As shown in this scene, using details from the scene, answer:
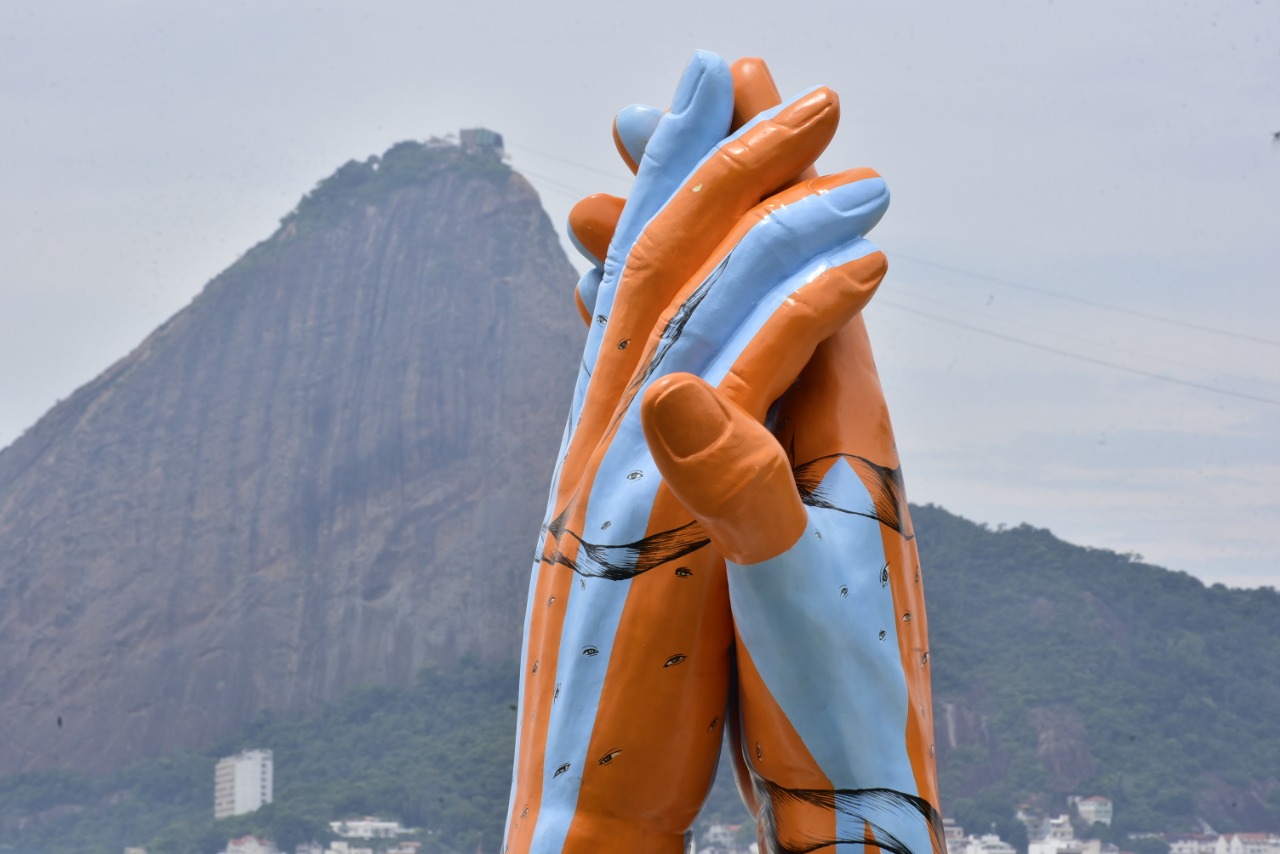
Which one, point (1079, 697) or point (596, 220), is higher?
point (1079, 697)

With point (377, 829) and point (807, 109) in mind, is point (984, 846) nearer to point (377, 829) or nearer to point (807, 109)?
point (377, 829)

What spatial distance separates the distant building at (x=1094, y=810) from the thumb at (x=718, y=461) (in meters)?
28.8

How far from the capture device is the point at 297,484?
4134cm

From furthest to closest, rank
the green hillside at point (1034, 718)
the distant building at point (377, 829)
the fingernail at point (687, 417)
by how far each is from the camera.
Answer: the distant building at point (377, 829) < the green hillside at point (1034, 718) < the fingernail at point (687, 417)

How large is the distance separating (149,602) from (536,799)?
37.8 meters

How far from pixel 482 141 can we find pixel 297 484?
10.9m

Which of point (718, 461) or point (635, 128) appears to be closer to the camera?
point (718, 461)

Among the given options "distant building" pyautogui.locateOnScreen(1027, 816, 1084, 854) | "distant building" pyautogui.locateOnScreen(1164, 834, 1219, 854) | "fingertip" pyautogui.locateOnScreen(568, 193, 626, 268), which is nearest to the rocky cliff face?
"distant building" pyautogui.locateOnScreen(1027, 816, 1084, 854)

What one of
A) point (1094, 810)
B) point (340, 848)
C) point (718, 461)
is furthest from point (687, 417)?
point (340, 848)

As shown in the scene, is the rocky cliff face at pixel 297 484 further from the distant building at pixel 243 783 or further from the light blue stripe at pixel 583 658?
the light blue stripe at pixel 583 658

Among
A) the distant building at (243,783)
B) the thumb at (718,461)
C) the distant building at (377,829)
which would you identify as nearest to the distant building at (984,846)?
the distant building at (377,829)

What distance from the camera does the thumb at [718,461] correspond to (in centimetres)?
386

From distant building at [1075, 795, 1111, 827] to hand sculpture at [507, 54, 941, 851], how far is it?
27.9 m

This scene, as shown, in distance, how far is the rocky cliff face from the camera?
3916 centimetres
